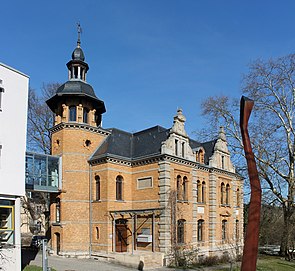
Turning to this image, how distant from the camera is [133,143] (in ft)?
88.2

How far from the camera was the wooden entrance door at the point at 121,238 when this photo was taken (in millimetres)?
23500

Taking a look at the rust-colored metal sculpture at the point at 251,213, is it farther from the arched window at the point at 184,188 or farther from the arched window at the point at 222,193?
the arched window at the point at 222,193

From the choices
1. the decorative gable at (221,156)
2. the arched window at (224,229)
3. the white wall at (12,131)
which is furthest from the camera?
the arched window at (224,229)

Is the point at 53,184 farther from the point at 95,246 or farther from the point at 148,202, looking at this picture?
the point at 148,202

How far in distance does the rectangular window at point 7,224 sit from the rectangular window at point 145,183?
10.9 meters

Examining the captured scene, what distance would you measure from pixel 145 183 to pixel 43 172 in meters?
6.96

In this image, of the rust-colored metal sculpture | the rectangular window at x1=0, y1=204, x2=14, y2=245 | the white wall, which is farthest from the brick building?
the rust-colored metal sculpture

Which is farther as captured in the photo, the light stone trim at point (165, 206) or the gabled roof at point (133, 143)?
the gabled roof at point (133, 143)

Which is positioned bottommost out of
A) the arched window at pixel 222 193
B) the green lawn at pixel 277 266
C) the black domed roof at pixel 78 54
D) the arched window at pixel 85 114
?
the green lawn at pixel 277 266

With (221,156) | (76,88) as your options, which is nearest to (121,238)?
(76,88)

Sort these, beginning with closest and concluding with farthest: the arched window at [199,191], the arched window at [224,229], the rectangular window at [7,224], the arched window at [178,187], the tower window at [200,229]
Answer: the rectangular window at [7,224] < the arched window at [178,187] < the tower window at [200,229] < the arched window at [199,191] < the arched window at [224,229]

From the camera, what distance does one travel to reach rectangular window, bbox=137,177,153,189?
23750mm

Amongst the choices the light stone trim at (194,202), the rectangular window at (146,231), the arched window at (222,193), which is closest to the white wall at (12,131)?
the rectangular window at (146,231)

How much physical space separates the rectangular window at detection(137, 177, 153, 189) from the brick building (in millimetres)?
21
